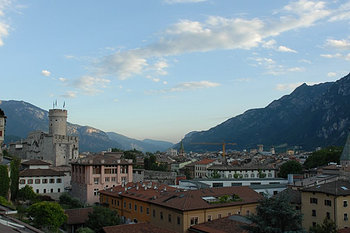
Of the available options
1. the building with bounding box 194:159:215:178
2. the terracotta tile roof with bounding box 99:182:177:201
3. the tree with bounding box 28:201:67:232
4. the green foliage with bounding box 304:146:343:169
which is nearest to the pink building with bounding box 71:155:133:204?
the terracotta tile roof with bounding box 99:182:177:201

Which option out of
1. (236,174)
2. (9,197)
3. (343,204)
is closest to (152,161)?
(236,174)

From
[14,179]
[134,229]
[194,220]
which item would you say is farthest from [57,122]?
[134,229]

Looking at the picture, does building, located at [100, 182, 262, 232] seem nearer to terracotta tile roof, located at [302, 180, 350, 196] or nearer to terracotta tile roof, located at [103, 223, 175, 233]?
terracotta tile roof, located at [103, 223, 175, 233]

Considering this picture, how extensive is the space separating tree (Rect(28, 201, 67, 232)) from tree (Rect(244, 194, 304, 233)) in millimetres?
22108

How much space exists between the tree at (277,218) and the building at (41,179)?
158 feet

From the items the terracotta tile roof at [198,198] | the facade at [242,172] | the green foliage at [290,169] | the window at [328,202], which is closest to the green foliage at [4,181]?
the terracotta tile roof at [198,198]

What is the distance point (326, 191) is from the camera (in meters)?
37.8

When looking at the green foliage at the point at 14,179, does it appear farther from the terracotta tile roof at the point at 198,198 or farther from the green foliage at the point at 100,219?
the terracotta tile roof at the point at 198,198

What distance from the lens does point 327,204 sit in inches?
1481

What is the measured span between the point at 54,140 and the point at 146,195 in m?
50.0

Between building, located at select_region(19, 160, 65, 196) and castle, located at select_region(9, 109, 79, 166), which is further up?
castle, located at select_region(9, 109, 79, 166)

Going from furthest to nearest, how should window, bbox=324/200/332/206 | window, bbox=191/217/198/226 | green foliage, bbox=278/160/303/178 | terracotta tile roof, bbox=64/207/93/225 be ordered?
green foliage, bbox=278/160/303/178, terracotta tile roof, bbox=64/207/93/225, window, bbox=324/200/332/206, window, bbox=191/217/198/226

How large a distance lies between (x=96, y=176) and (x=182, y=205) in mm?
30400

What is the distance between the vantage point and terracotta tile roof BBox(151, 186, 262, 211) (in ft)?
A: 123
